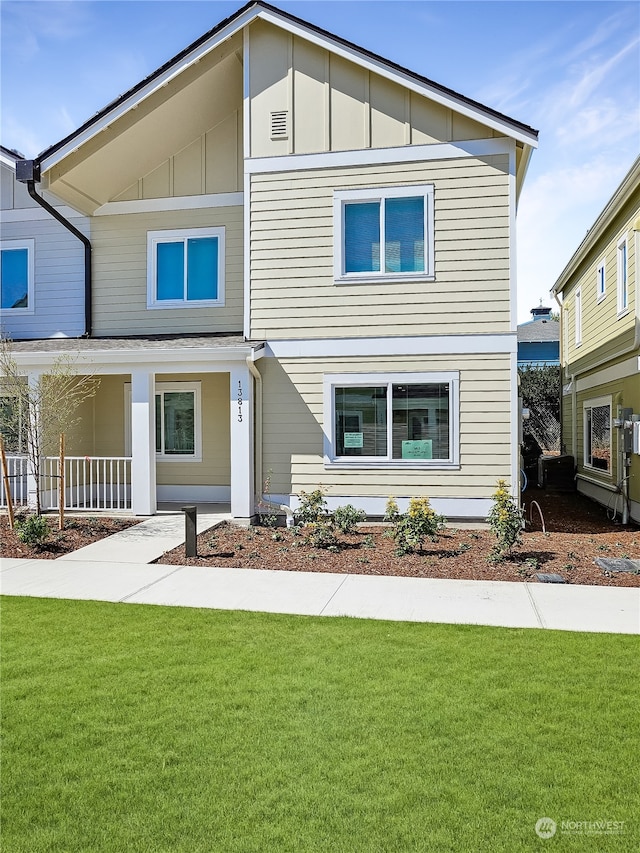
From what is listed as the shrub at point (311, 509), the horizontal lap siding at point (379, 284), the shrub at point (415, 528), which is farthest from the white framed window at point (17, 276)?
the shrub at point (415, 528)

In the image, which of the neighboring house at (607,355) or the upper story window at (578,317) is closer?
the neighboring house at (607,355)

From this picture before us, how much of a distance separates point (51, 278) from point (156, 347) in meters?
4.23

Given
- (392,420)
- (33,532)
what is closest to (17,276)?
(33,532)

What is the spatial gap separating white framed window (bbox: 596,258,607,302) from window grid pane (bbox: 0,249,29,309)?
13.2 metres

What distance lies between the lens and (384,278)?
35.4ft

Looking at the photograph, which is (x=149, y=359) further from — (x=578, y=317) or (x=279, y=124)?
(x=578, y=317)

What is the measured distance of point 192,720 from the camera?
12.6 feet

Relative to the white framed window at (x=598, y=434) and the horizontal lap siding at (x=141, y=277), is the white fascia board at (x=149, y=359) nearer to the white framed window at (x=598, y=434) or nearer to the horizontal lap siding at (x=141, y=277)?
the horizontal lap siding at (x=141, y=277)

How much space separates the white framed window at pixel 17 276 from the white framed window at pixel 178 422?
301cm

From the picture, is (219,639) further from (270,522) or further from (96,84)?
(96,84)

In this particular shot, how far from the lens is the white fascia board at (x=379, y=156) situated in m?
10.5

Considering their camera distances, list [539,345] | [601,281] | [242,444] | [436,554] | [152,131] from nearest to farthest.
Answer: [436,554] < [242,444] < [152,131] < [601,281] < [539,345]
